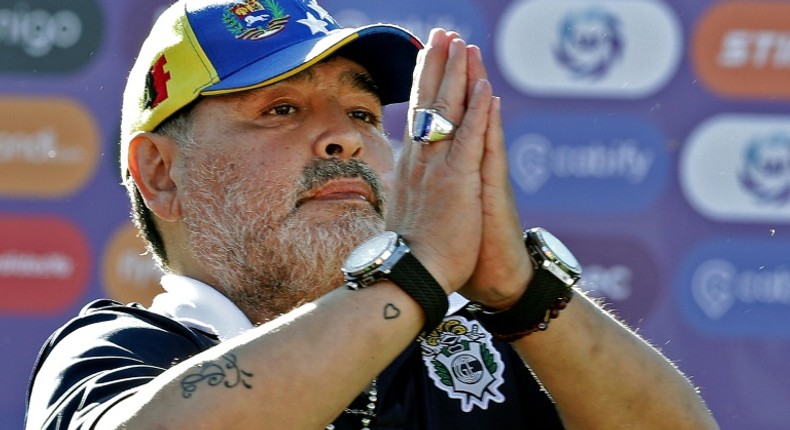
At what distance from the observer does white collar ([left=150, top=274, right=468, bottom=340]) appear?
6.52 feet

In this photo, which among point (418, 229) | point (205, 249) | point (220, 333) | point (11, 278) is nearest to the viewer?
point (418, 229)

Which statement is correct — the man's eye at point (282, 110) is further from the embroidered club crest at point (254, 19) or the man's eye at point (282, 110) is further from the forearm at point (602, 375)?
the forearm at point (602, 375)

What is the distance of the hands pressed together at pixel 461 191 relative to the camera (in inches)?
64.6

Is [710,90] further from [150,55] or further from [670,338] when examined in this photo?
[150,55]

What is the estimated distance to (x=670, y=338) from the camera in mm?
3170

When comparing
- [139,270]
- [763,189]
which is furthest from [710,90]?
→ [139,270]

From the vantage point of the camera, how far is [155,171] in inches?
88.3

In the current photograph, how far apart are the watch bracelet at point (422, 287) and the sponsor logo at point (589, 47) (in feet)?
5.45

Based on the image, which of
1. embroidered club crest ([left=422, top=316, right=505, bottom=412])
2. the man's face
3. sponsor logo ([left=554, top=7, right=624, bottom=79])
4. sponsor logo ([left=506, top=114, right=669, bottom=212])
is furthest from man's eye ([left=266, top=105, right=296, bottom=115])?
sponsor logo ([left=554, top=7, right=624, bottom=79])

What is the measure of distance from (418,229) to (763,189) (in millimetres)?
1777

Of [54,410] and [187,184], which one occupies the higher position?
[187,184]

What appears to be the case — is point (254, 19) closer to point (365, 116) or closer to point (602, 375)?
point (365, 116)

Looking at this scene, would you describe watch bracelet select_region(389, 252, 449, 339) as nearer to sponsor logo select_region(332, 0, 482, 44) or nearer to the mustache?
the mustache

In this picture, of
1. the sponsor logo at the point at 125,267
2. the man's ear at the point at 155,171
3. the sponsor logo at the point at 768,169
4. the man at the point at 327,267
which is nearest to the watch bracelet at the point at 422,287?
the man at the point at 327,267
